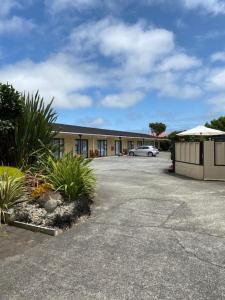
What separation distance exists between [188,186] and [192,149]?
10.7 feet

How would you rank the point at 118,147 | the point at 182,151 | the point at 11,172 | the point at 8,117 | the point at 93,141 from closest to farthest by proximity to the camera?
the point at 11,172
the point at 8,117
the point at 182,151
the point at 93,141
the point at 118,147

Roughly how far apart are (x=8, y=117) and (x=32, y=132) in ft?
2.63

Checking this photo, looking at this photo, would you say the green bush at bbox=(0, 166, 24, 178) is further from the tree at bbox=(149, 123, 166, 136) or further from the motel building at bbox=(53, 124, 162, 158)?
the tree at bbox=(149, 123, 166, 136)

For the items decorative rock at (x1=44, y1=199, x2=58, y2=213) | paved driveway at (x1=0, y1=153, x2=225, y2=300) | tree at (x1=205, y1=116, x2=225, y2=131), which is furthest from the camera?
tree at (x1=205, y1=116, x2=225, y2=131)

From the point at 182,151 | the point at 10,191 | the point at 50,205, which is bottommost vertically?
the point at 50,205

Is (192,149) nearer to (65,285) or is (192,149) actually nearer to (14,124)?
(14,124)

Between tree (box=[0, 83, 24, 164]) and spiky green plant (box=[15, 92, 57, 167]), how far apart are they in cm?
17

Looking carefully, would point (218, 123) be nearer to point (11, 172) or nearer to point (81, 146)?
point (81, 146)

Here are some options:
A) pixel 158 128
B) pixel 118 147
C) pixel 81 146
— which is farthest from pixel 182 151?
pixel 158 128

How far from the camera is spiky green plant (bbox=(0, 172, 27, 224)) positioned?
7297 millimetres

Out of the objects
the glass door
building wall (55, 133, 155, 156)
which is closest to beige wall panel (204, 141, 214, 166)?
building wall (55, 133, 155, 156)

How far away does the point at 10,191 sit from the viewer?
7438 mm

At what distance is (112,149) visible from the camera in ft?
131

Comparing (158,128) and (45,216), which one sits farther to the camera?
(158,128)
